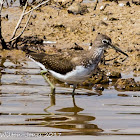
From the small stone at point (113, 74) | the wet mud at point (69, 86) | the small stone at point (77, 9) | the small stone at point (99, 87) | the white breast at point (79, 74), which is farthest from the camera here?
the small stone at point (77, 9)

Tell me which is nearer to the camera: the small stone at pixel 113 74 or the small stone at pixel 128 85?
the small stone at pixel 128 85

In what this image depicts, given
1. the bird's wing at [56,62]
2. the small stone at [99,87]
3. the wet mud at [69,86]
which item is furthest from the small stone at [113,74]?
the bird's wing at [56,62]

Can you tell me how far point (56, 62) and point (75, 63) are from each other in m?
0.57

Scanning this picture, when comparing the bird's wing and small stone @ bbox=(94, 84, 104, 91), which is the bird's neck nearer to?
the bird's wing

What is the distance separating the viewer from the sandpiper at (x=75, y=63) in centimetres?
911

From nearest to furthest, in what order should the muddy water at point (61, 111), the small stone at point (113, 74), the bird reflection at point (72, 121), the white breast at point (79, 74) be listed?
the muddy water at point (61, 111) < the bird reflection at point (72, 121) < the white breast at point (79, 74) < the small stone at point (113, 74)

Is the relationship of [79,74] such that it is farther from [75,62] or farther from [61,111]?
[61,111]

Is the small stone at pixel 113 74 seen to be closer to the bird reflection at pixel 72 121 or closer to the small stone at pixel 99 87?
the small stone at pixel 99 87

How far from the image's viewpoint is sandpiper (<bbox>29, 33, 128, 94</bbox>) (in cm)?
911

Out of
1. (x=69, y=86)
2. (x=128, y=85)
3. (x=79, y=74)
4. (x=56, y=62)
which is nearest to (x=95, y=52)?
(x=79, y=74)

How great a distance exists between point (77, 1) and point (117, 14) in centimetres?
149

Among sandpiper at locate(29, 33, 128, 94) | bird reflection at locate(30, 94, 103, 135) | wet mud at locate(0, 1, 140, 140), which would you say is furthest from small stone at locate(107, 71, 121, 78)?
bird reflection at locate(30, 94, 103, 135)

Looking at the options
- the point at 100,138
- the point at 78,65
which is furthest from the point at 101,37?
the point at 100,138

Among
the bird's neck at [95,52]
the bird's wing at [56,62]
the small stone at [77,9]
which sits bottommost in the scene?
the bird's wing at [56,62]
